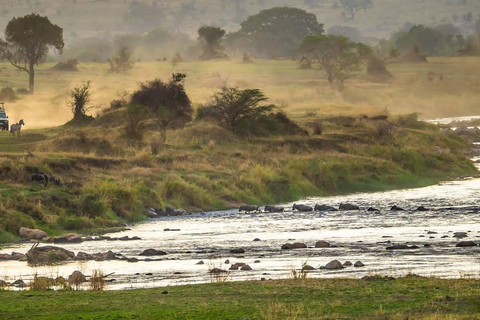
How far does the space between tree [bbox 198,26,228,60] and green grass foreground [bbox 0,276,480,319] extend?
14855 centimetres

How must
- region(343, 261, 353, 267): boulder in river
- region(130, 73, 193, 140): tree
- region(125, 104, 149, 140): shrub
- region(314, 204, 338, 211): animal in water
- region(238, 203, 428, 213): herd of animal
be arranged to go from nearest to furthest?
1. region(343, 261, 353, 267): boulder in river
2. region(314, 204, 338, 211): animal in water
3. region(238, 203, 428, 213): herd of animal
4. region(125, 104, 149, 140): shrub
5. region(130, 73, 193, 140): tree

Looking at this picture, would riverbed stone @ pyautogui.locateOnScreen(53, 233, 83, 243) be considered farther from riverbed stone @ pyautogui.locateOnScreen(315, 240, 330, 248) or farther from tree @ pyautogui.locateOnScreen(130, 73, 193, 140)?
tree @ pyautogui.locateOnScreen(130, 73, 193, 140)

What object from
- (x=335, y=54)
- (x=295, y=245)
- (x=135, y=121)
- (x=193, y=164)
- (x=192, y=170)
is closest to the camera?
(x=295, y=245)

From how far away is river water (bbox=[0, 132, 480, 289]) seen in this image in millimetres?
25906

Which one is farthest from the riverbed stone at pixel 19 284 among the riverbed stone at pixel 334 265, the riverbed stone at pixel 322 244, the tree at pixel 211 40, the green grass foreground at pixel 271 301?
the tree at pixel 211 40

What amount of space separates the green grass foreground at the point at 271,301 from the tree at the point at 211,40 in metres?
149

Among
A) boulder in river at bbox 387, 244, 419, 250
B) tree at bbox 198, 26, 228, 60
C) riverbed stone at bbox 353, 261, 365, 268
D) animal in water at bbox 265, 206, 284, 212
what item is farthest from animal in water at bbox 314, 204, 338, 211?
tree at bbox 198, 26, 228, 60

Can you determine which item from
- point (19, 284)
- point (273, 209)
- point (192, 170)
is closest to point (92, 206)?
point (273, 209)

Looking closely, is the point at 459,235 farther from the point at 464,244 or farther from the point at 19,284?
the point at 19,284

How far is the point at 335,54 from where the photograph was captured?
142 m

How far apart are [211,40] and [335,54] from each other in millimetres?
36718

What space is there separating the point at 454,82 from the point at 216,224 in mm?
127826

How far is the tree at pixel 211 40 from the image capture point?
169m

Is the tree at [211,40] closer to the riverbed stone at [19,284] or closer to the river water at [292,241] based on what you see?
the river water at [292,241]
